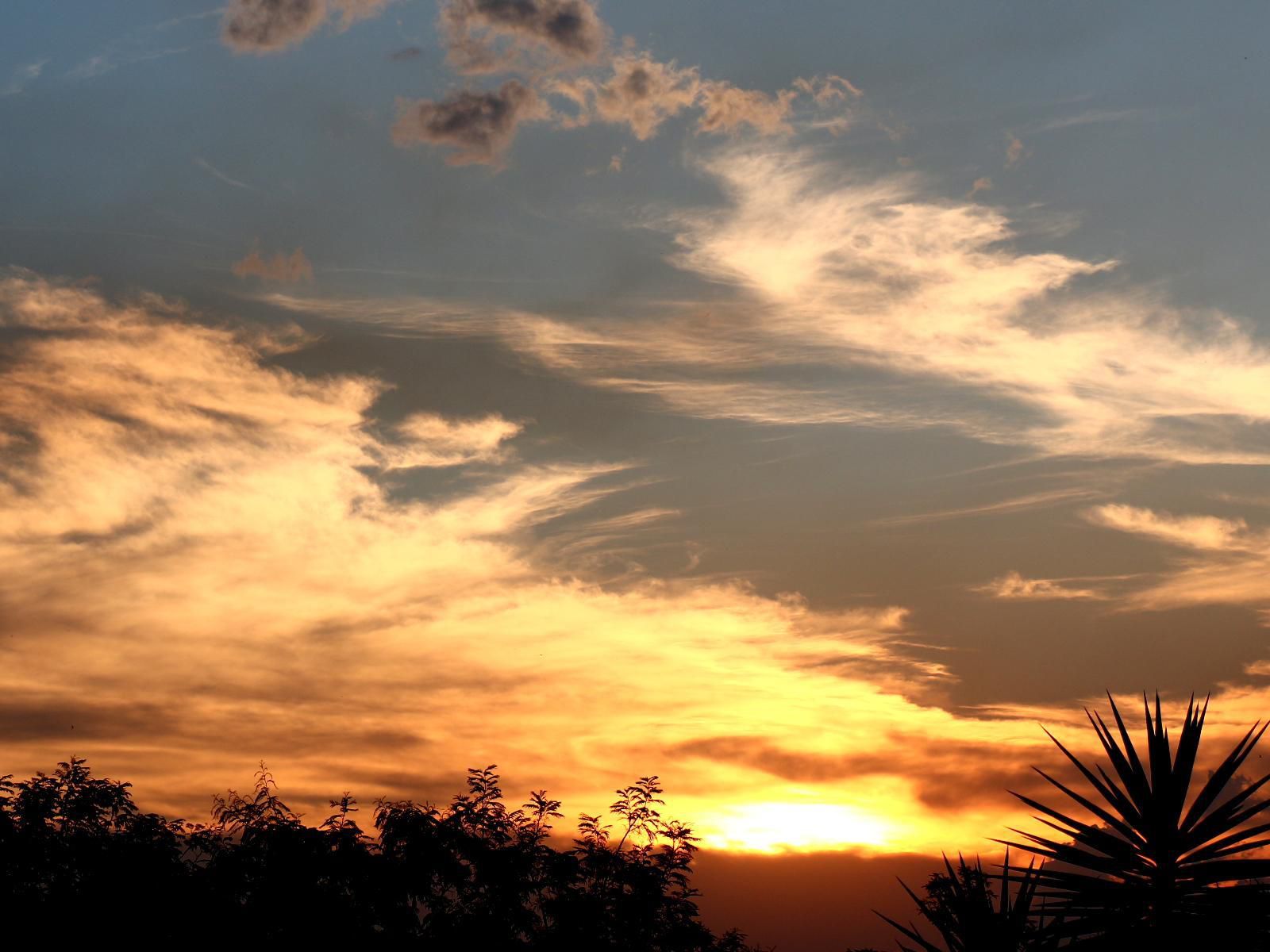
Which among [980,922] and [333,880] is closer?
[980,922]

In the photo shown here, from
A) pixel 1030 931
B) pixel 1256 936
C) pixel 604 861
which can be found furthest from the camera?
pixel 604 861

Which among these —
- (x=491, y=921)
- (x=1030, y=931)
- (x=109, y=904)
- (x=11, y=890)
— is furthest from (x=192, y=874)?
(x=1030, y=931)

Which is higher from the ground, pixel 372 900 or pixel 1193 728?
pixel 1193 728

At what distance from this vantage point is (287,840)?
33.4 meters

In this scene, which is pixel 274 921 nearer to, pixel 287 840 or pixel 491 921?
→ pixel 287 840

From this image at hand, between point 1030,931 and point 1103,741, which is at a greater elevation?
point 1103,741

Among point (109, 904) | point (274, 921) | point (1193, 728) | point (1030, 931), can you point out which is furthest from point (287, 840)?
point (1193, 728)

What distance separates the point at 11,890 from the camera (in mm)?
29000

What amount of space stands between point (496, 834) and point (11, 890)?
12.6 m

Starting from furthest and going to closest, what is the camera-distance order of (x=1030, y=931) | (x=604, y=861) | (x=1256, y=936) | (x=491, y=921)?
(x=604, y=861)
(x=491, y=921)
(x=1030, y=931)
(x=1256, y=936)

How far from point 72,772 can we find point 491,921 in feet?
37.5

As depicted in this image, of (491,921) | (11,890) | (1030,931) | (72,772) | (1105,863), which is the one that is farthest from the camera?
(491,921)

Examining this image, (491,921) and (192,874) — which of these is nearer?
(192,874)

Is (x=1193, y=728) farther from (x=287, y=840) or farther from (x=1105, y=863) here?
(x=287, y=840)
